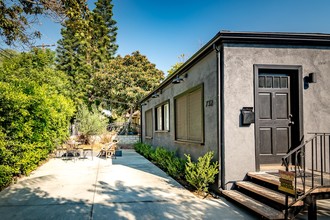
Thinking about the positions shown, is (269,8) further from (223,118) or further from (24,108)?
(24,108)

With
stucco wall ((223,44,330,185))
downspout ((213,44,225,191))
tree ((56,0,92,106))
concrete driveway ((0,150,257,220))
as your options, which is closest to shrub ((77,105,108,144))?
tree ((56,0,92,106))

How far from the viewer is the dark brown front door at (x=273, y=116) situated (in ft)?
17.3

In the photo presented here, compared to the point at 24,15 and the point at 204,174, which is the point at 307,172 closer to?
the point at 204,174

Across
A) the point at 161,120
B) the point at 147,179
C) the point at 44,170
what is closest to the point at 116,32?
the point at 161,120

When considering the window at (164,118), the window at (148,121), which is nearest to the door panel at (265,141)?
the window at (164,118)

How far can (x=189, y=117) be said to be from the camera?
7312mm

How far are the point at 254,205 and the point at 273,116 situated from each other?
2176mm

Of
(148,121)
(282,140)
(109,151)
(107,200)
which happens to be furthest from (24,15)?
(148,121)

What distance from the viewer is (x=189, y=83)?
7.18 metres

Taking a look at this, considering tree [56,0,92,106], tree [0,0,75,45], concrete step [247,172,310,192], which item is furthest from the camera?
tree [56,0,92,106]

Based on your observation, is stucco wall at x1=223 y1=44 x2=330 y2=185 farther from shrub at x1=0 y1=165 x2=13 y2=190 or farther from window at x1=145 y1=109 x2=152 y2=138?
window at x1=145 y1=109 x2=152 y2=138

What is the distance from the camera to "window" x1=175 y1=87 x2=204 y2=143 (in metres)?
6.51

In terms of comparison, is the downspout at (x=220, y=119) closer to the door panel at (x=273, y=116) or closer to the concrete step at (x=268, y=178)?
the concrete step at (x=268, y=178)

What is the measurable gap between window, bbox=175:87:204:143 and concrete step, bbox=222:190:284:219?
5.74 ft
